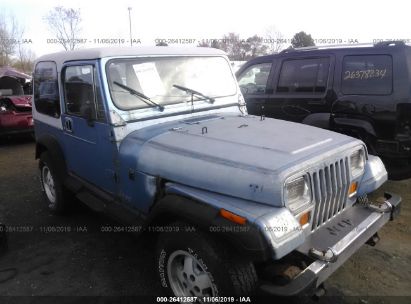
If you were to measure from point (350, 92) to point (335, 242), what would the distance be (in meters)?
3.11

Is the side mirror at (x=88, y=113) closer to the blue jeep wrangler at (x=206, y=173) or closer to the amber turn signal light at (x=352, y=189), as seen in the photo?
the blue jeep wrangler at (x=206, y=173)

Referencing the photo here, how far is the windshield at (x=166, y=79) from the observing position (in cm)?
330

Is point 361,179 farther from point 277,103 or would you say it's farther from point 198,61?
point 277,103

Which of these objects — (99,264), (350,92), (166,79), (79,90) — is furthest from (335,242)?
(350,92)

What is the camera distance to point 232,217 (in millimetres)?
2232

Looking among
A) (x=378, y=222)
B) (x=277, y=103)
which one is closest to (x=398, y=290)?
(x=378, y=222)

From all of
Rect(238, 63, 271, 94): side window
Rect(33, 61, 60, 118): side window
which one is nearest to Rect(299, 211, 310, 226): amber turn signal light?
Rect(33, 61, 60, 118): side window

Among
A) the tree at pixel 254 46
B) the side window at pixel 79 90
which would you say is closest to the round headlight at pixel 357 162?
the side window at pixel 79 90

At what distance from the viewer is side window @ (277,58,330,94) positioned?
5.37 meters

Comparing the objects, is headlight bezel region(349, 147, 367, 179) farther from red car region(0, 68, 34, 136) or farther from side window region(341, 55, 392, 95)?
red car region(0, 68, 34, 136)

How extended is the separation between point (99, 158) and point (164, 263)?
133cm

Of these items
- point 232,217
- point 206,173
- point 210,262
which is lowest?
point 210,262

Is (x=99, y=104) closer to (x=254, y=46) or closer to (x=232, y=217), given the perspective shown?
(x=232, y=217)

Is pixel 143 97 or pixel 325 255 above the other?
pixel 143 97
